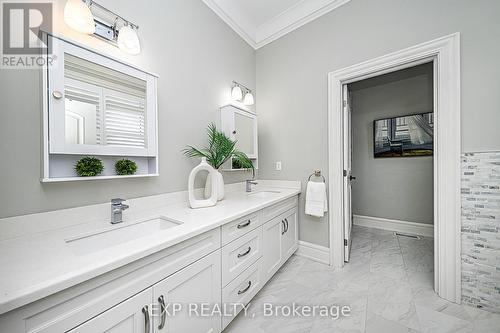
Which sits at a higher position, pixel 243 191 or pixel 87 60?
pixel 87 60

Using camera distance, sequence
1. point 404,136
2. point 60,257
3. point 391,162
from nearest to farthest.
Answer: point 60,257, point 404,136, point 391,162

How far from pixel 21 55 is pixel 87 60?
0.84ft

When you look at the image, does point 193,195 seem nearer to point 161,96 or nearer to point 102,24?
point 161,96

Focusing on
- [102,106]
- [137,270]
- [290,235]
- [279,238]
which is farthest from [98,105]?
[290,235]

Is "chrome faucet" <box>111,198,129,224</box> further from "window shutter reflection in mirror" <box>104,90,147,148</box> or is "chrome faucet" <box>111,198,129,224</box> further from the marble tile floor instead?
the marble tile floor

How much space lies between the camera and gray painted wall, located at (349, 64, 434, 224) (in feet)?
9.12

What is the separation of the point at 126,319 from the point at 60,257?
346 millimetres

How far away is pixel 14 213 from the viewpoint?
89 cm

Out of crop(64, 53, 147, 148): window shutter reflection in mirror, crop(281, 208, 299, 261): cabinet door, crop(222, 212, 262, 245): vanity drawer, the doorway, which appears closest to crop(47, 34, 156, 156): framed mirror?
crop(64, 53, 147, 148): window shutter reflection in mirror

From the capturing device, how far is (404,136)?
291 centimetres

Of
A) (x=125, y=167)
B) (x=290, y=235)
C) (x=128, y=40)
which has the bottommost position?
(x=290, y=235)

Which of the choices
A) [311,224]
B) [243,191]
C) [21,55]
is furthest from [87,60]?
[311,224]

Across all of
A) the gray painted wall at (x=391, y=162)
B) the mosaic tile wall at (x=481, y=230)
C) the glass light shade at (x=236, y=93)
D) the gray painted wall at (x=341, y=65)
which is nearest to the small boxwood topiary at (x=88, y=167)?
the glass light shade at (x=236, y=93)

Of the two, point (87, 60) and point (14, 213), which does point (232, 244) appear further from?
point (87, 60)
